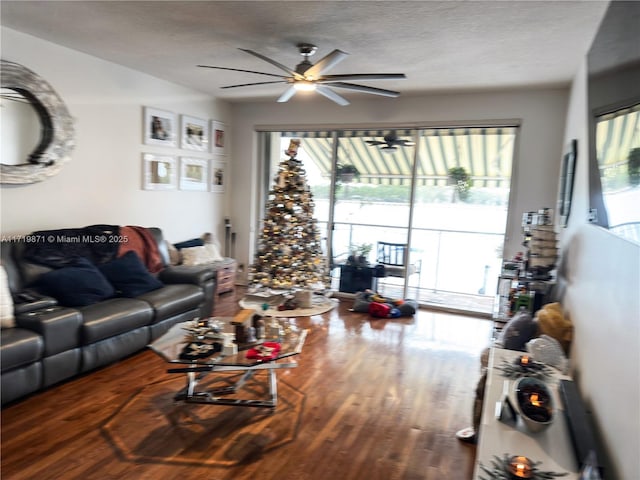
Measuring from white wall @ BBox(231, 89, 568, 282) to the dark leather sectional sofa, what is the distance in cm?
291

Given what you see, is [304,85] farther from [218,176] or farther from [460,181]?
[218,176]

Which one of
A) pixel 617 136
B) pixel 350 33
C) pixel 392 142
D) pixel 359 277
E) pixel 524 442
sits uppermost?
pixel 350 33

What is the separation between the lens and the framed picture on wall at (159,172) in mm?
4641

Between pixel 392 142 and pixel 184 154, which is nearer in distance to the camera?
pixel 184 154

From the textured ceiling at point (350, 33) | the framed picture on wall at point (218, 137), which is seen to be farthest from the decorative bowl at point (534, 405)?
the framed picture on wall at point (218, 137)

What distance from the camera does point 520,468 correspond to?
129 centimetres

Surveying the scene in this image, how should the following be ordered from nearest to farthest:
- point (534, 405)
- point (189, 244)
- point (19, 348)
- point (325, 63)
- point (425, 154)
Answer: point (534, 405), point (19, 348), point (325, 63), point (189, 244), point (425, 154)

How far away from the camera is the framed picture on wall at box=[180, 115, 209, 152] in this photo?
5.09 metres

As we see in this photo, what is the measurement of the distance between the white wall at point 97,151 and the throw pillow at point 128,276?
72 cm

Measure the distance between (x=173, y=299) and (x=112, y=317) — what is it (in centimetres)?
62

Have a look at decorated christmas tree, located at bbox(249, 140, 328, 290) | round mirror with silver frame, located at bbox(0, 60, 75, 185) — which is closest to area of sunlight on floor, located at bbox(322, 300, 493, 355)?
decorated christmas tree, located at bbox(249, 140, 328, 290)

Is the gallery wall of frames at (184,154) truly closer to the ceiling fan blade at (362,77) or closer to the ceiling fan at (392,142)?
the ceiling fan at (392,142)

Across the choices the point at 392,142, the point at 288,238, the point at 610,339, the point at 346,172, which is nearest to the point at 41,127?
the point at 288,238

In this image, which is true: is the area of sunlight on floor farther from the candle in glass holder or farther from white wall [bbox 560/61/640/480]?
the candle in glass holder
